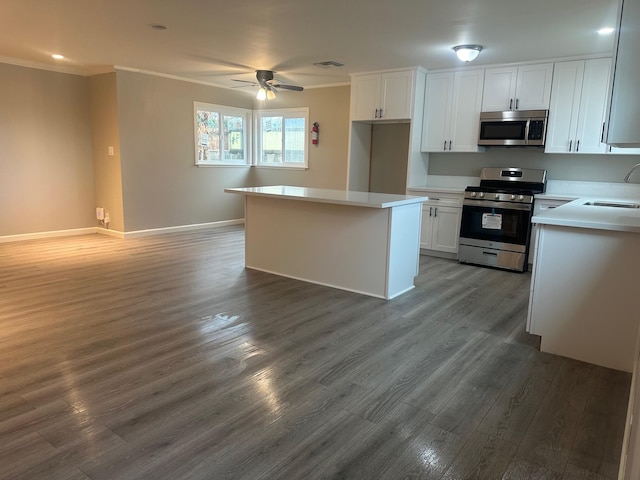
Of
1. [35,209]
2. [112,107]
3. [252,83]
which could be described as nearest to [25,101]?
[112,107]

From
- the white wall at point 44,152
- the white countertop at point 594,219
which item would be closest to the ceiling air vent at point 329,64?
the white countertop at point 594,219

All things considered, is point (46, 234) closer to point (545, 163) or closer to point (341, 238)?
point (341, 238)

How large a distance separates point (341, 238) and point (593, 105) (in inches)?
124

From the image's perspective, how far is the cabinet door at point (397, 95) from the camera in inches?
223

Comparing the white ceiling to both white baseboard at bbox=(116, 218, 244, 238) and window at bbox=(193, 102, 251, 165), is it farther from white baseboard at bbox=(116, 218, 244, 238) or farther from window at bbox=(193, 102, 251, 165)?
white baseboard at bbox=(116, 218, 244, 238)

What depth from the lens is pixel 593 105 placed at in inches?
187

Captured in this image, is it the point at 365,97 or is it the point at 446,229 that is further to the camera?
the point at 365,97

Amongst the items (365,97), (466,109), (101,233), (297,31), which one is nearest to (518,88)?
(466,109)

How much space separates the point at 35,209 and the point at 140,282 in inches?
123

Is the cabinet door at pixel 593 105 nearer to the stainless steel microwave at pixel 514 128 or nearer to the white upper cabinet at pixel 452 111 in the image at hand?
the stainless steel microwave at pixel 514 128

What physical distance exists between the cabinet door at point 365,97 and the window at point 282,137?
146cm

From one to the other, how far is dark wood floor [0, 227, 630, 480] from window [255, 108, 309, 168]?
4121mm

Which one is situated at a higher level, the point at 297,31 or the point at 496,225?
the point at 297,31

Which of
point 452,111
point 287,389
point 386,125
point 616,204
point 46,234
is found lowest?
point 287,389
